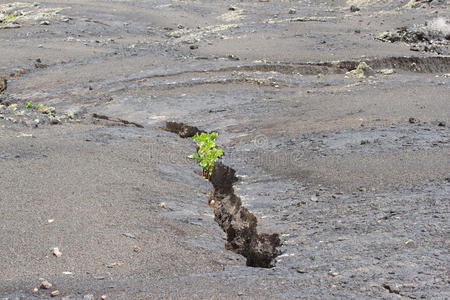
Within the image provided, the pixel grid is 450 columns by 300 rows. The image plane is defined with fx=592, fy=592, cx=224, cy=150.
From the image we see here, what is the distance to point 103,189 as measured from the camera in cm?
503

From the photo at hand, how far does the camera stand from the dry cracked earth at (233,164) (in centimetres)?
376

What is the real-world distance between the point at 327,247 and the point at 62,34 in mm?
10868

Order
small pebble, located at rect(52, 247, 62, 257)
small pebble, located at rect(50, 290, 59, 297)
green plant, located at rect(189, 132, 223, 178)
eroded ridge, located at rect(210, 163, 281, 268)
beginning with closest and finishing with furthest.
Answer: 1. small pebble, located at rect(50, 290, 59, 297)
2. small pebble, located at rect(52, 247, 62, 257)
3. eroded ridge, located at rect(210, 163, 281, 268)
4. green plant, located at rect(189, 132, 223, 178)

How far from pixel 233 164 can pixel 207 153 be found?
0.43 metres

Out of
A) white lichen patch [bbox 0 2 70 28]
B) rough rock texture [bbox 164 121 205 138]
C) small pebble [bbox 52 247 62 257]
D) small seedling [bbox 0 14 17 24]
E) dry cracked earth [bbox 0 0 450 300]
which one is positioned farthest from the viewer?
small seedling [bbox 0 14 17 24]

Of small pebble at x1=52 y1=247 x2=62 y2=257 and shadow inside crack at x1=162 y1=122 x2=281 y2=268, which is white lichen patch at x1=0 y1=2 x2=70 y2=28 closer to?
shadow inside crack at x1=162 y1=122 x2=281 y2=268

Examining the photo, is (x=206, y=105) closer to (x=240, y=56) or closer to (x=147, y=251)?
(x=240, y=56)

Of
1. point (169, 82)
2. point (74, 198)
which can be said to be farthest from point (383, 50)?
point (74, 198)

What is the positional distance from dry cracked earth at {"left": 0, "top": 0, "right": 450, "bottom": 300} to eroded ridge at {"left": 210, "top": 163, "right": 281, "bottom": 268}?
0.05 meters

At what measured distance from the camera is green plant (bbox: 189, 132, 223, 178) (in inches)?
247

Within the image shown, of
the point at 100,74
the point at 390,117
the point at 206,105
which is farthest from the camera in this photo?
the point at 100,74

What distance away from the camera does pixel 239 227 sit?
4.96 m

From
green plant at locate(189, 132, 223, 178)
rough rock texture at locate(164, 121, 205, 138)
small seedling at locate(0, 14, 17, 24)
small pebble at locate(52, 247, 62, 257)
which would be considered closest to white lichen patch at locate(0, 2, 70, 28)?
small seedling at locate(0, 14, 17, 24)

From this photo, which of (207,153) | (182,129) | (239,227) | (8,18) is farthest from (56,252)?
(8,18)
